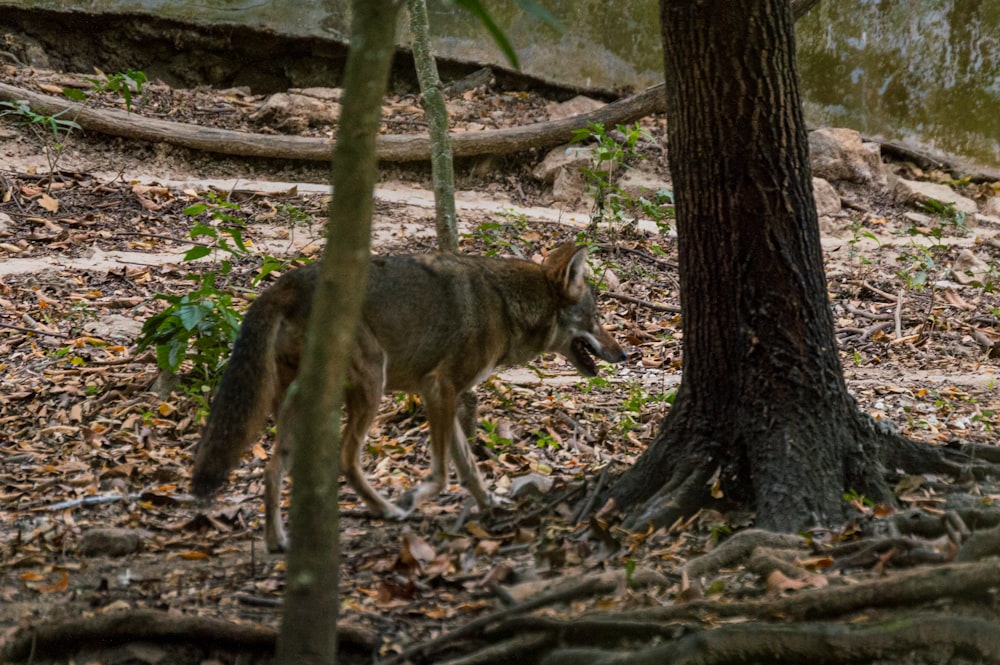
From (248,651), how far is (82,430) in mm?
3268

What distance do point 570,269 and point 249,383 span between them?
7.43 ft

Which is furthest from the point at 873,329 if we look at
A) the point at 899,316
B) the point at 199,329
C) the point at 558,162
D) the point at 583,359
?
the point at 199,329

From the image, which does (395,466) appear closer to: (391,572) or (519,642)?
(391,572)

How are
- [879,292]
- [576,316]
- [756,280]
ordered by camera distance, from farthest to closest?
[879,292], [576,316], [756,280]

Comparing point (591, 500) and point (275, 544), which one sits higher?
point (591, 500)

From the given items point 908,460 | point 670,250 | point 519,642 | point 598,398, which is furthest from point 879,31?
point 519,642

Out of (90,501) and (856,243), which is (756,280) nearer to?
(90,501)

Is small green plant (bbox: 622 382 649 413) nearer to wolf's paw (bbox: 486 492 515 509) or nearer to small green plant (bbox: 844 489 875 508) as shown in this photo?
wolf's paw (bbox: 486 492 515 509)

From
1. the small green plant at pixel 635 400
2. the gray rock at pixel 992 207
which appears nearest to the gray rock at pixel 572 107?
the gray rock at pixel 992 207

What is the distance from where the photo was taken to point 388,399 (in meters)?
7.32

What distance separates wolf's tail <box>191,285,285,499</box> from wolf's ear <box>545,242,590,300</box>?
6.33 feet

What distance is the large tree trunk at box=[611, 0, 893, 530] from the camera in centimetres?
451

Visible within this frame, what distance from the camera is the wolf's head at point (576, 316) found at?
630 centimetres

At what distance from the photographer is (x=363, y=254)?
2.88 m
